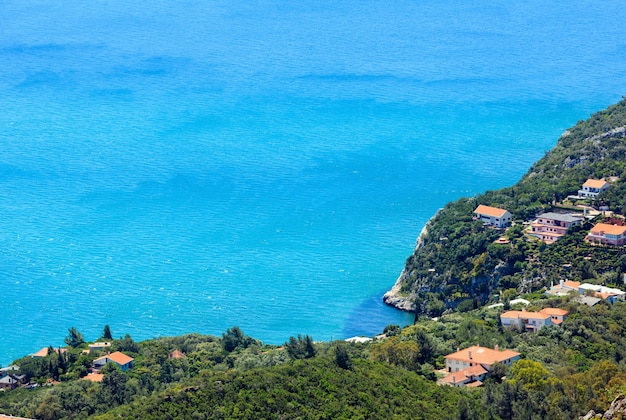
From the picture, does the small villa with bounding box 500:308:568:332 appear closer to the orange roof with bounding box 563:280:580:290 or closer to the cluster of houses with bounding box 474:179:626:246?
the orange roof with bounding box 563:280:580:290

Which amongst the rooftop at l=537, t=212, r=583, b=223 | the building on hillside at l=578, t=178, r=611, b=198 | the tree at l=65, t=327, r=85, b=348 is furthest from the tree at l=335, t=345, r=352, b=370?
the building on hillside at l=578, t=178, r=611, b=198

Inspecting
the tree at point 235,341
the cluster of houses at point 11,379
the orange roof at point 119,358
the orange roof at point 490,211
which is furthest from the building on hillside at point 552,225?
the cluster of houses at point 11,379

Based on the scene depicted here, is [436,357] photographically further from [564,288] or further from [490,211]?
[490,211]

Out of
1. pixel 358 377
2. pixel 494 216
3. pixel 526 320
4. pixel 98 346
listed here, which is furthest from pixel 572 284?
pixel 98 346

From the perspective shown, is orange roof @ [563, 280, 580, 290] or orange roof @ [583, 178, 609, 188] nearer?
orange roof @ [563, 280, 580, 290]

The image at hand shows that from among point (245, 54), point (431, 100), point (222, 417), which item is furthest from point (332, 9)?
point (222, 417)

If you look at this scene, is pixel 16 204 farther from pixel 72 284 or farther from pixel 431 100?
pixel 431 100
